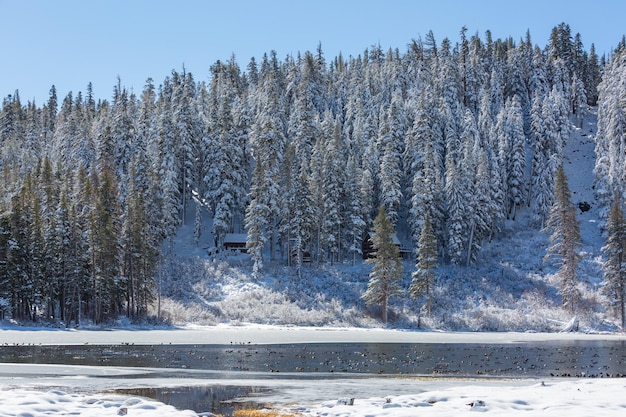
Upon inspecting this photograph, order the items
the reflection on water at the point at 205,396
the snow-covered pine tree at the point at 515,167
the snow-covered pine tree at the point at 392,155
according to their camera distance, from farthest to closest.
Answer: the snow-covered pine tree at the point at 515,167, the snow-covered pine tree at the point at 392,155, the reflection on water at the point at 205,396

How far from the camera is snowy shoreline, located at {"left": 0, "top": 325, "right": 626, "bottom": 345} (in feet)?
141

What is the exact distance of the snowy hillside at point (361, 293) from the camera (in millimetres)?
60156

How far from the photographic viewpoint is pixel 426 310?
62.4 metres

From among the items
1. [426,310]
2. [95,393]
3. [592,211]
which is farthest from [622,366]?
[592,211]

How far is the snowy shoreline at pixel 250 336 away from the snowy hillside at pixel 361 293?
11.7ft

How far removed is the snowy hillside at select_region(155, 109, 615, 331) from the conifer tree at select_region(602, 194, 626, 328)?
2335 millimetres

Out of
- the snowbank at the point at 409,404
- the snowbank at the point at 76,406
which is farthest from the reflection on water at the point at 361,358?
the snowbank at the point at 76,406

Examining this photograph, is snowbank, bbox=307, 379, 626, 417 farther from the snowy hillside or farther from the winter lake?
the snowy hillside

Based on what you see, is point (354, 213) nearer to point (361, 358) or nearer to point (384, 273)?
point (384, 273)

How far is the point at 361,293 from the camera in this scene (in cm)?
6706

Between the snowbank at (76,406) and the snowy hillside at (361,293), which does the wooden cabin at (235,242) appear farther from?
the snowbank at (76,406)

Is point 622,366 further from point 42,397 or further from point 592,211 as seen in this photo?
point 592,211

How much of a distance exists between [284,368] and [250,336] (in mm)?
19112

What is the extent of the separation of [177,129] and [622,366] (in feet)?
227
